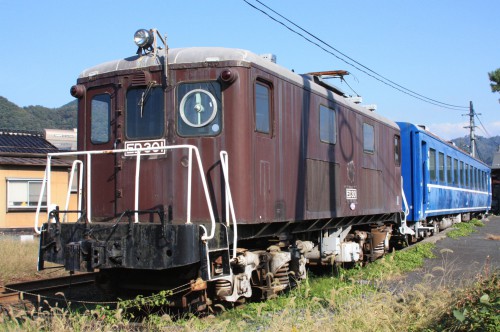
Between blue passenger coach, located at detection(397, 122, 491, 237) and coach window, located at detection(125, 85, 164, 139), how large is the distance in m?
9.79

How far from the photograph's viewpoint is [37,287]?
988 cm

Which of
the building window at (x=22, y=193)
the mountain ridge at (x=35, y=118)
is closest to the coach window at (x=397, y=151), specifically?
the building window at (x=22, y=193)

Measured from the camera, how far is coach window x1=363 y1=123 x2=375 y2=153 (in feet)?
39.2

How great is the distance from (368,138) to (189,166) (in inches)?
253

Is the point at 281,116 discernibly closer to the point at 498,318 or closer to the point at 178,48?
the point at 178,48

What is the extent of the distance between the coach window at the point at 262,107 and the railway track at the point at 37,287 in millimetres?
3741

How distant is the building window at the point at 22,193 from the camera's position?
2212 cm

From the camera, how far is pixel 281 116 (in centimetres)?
823

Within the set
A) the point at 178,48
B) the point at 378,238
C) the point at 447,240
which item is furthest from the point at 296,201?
the point at 447,240

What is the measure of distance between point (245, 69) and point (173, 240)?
2.43 meters

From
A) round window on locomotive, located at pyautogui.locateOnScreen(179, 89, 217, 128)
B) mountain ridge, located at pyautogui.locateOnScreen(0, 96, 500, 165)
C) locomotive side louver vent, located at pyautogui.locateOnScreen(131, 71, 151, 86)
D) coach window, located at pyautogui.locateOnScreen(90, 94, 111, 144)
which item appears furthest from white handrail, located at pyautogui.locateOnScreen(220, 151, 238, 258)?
mountain ridge, located at pyautogui.locateOnScreen(0, 96, 500, 165)

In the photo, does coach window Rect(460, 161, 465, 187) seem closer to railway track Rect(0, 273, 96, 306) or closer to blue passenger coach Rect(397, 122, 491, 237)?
blue passenger coach Rect(397, 122, 491, 237)

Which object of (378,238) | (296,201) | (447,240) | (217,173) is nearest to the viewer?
(217,173)

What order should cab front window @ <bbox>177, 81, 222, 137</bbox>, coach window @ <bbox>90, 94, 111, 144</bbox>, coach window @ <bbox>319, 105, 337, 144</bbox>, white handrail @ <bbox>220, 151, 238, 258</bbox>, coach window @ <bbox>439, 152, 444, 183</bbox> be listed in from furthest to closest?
coach window @ <bbox>439, 152, 444, 183</bbox>, coach window @ <bbox>319, 105, 337, 144</bbox>, coach window @ <bbox>90, 94, 111, 144</bbox>, cab front window @ <bbox>177, 81, 222, 137</bbox>, white handrail @ <bbox>220, 151, 238, 258</bbox>
